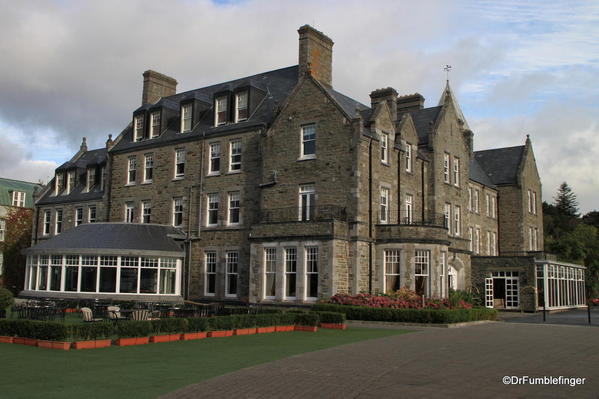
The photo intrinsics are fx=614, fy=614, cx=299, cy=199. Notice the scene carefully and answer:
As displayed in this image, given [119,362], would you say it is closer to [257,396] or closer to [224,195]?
[257,396]

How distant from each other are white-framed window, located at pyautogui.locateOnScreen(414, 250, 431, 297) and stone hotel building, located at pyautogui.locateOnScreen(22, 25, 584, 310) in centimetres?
7

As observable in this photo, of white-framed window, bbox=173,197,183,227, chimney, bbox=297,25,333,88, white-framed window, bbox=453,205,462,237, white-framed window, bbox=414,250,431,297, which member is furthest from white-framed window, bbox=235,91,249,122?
white-framed window, bbox=453,205,462,237

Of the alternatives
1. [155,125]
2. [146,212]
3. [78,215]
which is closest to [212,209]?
[146,212]

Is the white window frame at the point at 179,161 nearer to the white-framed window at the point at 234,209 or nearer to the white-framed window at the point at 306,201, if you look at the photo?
the white-framed window at the point at 234,209

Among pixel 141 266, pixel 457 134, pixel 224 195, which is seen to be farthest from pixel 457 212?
pixel 141 266

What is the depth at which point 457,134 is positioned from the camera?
4172cm

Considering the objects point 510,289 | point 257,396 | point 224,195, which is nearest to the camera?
point 257,396

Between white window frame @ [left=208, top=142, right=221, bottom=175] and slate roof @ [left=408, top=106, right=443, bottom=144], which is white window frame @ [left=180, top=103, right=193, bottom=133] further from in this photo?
slate roof @ [left=408, top=106, right=443, bottom=144]

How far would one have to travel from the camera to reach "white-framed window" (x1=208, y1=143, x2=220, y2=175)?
122 feet

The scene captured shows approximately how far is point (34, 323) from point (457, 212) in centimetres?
2999

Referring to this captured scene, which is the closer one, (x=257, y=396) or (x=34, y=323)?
(x=257, y=396)

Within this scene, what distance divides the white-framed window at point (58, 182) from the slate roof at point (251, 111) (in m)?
9.05

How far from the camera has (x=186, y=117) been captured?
4028 cm

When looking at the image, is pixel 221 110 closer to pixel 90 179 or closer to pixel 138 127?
pixel 138 127
